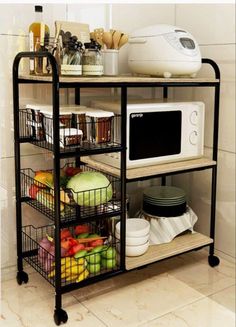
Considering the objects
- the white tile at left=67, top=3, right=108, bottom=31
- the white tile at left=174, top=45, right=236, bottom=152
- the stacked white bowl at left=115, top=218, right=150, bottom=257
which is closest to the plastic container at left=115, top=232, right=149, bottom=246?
the stacked white bowl at left=115, top=218, right=150, bottom=257

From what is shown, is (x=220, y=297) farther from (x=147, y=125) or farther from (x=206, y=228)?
(x=147, y=125)

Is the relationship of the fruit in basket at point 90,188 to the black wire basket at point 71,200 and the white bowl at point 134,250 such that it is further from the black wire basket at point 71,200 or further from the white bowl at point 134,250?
the white bowl at point 134,250

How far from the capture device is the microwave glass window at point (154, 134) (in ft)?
6.73

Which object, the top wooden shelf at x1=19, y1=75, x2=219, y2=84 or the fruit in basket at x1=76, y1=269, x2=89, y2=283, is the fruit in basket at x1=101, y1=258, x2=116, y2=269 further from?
the top wooden shelf at x1=19, y1=75, x2=219, y2=84

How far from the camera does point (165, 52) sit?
2111 millimetres

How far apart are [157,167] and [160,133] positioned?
155 millimetres

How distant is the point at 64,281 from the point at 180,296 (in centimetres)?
52

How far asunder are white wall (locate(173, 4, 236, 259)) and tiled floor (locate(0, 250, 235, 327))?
262 mm

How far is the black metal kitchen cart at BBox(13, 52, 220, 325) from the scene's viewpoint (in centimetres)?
183

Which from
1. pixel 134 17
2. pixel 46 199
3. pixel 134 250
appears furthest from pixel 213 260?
pixel 134 17

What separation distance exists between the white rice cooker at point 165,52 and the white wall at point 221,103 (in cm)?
23

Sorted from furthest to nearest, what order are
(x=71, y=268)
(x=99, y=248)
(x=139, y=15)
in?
(x=139, y=15) → (x=99, y=248) → (x=71, y=268)

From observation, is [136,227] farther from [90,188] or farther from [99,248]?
[90,188]

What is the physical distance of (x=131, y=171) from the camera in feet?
6.70
